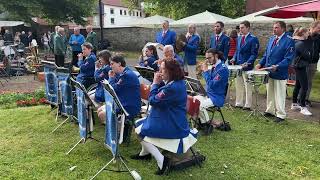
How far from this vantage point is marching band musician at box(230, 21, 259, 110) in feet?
31.1

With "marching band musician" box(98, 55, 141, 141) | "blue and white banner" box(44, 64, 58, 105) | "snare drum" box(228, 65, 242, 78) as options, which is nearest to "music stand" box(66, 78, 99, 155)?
"marching band musician" box(98, 55, 141, 141)

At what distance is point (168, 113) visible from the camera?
5.54 metres

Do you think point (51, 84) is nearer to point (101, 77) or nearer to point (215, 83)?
point (101, 77)

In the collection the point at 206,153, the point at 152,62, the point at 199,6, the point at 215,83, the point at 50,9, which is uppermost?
the point at 199,6

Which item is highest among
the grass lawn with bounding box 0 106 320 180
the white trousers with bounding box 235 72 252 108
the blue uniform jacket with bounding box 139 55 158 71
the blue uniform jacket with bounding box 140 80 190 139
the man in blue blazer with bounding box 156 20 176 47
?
the man in blue blazer with bounding box 156 20 176 47

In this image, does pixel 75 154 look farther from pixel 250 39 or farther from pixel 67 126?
pixel 250 39

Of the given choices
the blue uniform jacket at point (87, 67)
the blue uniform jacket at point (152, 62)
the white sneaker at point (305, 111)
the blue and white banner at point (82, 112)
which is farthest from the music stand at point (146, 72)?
the white sneaker at point (305, 111)

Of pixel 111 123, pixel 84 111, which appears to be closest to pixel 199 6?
pixel 84 111

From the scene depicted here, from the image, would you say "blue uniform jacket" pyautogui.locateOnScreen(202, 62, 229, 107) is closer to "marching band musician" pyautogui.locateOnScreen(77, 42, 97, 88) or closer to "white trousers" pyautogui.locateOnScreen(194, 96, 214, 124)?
"white trousers" pyautogui.locateOnScreen(194, 96, 214, 124)

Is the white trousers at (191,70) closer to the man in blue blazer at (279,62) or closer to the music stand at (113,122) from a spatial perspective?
the man in blue blazer at (279,62)

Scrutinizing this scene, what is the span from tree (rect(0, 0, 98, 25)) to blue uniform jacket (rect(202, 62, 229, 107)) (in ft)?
89.3

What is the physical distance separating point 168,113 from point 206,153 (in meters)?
1.52

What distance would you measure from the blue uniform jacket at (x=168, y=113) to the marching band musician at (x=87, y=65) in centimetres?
358

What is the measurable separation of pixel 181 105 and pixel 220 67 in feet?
7.48
